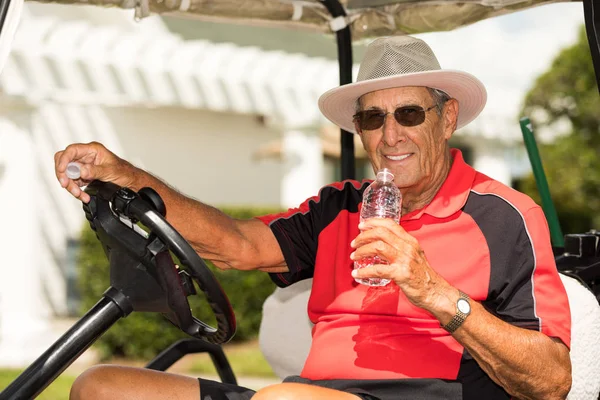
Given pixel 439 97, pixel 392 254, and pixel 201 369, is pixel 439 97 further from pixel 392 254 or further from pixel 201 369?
pixel 201 369

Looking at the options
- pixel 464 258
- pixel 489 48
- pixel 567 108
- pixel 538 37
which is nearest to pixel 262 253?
pixel 464 258

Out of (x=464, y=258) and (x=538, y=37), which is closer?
(x=464, y=258)

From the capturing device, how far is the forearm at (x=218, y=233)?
249 cm

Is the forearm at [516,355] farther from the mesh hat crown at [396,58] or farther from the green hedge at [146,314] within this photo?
the green hedge at [146,314]

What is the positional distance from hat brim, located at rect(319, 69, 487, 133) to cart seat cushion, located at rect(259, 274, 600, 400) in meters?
0.55

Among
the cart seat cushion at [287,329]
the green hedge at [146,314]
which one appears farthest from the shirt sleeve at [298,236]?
the green hedge at [146,314]

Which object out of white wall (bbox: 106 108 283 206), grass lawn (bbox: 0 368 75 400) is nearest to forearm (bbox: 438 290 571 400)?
grass lawn (bbox: 0 368 75 400)

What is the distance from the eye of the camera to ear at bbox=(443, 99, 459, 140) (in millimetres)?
2537

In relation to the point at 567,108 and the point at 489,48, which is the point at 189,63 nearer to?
the point at 567,108

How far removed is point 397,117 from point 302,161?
25.7 feet

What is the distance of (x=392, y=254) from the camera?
1862mm

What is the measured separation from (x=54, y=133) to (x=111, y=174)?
746cm

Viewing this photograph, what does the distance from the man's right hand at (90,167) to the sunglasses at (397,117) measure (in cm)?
63

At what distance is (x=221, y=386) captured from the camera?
7.67 feet
